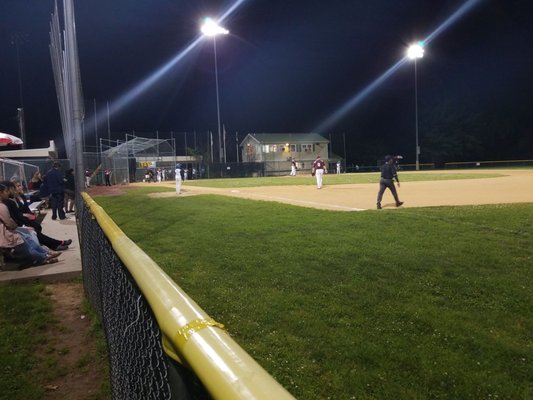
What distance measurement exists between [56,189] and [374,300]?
11183 millimetres

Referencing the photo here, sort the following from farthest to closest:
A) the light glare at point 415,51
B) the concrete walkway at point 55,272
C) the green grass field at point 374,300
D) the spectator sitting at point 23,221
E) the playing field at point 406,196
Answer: the light glare at point 415,51 < the playing field at point 406,196 < the spectator sitting at point 23,221 < the concrete walkway at point 55,272 < the green grass field at point 374,300

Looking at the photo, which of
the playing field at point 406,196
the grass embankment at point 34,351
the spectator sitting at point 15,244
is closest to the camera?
the grass embankment at point 34,351

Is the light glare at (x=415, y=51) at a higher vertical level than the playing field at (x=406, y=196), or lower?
higher

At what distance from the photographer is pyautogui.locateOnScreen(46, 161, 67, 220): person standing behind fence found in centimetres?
1278

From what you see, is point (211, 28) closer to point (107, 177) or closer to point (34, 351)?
point (107, 177)

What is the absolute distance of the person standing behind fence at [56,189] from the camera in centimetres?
1278

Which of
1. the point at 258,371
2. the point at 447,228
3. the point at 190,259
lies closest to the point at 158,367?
the point at 258,371

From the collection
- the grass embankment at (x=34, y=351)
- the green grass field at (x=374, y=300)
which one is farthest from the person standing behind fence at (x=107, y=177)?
the grass embankment at (x=34, y=351)

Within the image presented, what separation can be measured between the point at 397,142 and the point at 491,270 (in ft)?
250

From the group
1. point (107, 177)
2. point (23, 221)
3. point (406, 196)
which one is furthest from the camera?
point (107, 177)

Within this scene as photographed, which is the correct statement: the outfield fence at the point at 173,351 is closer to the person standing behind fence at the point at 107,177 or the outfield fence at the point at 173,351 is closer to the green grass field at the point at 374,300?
the green grass field at the point at 374,300

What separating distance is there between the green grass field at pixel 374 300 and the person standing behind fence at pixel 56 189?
5149 mm

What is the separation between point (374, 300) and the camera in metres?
4.61

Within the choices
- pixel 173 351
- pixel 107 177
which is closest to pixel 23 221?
pixel 173 351
